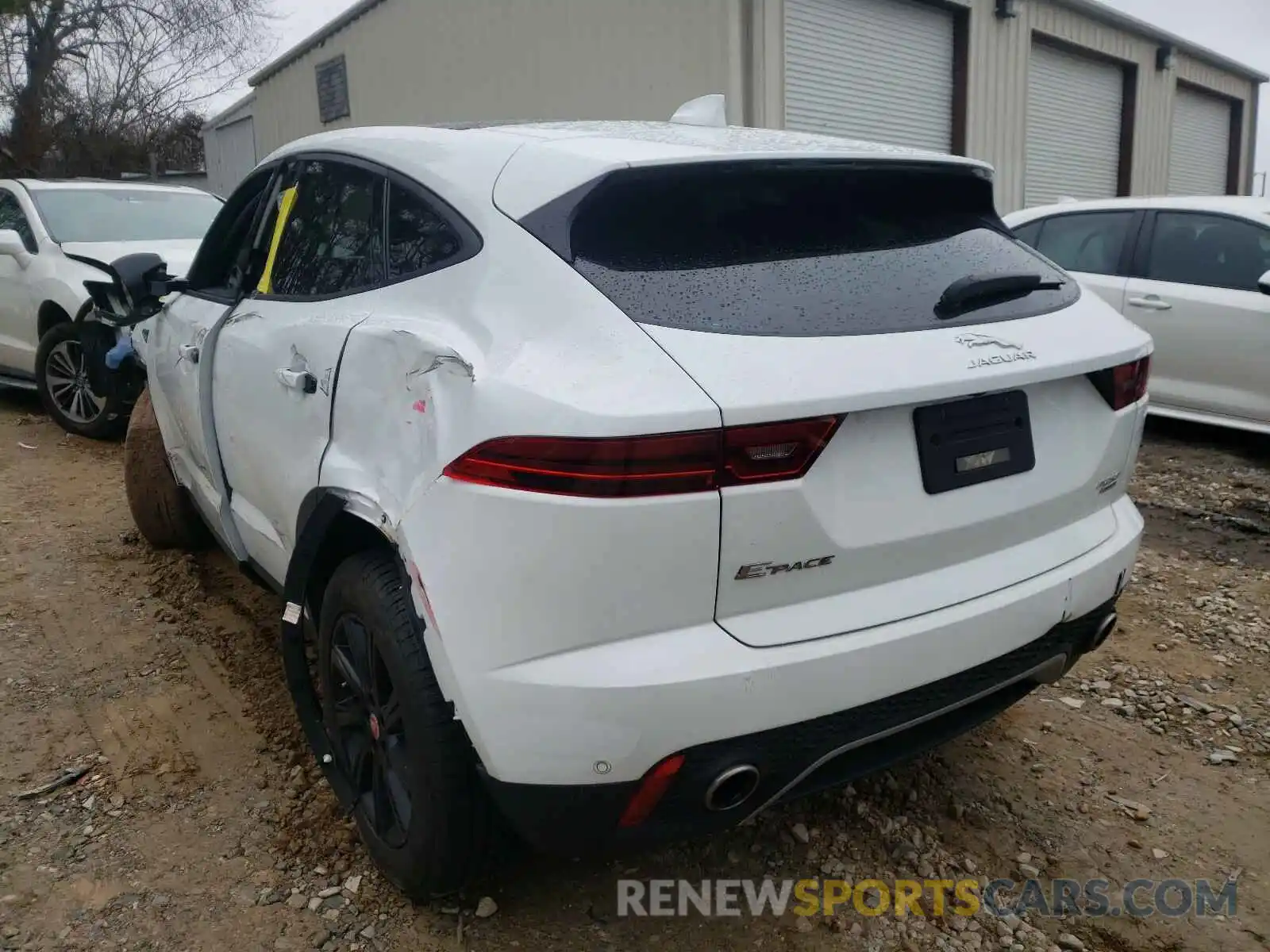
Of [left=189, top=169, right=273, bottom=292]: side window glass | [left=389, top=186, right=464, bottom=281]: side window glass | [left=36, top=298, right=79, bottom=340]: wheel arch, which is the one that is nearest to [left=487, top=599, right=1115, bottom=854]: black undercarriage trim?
[left=389, top=186, right=464, bottom=281]: side window glass

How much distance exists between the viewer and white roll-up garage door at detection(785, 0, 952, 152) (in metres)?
9.37

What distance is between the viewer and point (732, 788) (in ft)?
5.86

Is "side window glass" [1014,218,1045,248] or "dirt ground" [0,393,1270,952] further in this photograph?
"side window glass" [1014,218,1045,248]

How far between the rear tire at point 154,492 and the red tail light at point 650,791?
3.19 metres

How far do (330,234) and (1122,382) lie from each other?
6.65ft

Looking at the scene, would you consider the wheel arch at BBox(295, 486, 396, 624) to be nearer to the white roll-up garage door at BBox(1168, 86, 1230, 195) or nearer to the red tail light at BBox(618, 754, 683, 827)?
the red tail light at BBox(618, 754, 683, 827)

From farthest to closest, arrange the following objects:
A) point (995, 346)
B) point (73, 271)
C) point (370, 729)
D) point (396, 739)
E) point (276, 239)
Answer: point (73, 271) < point (276, 239) < point (370, 729) < point (396, 739) < point (995, 346)

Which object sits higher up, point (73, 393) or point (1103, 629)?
point (73, 393)

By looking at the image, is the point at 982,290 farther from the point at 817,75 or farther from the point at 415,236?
the point at 817,75

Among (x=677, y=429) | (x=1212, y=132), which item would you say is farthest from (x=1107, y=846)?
(x=1212, y=132)

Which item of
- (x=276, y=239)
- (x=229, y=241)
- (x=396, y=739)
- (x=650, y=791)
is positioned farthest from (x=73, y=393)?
(x=650, y=791)

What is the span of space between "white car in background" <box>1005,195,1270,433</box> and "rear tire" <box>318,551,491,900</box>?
5.24 metres

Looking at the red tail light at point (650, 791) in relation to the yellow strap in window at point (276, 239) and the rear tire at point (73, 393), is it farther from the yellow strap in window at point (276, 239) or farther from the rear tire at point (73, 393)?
the rear tire at point (73, 393)

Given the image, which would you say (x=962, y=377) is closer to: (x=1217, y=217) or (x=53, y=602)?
(x=53, y=602)
